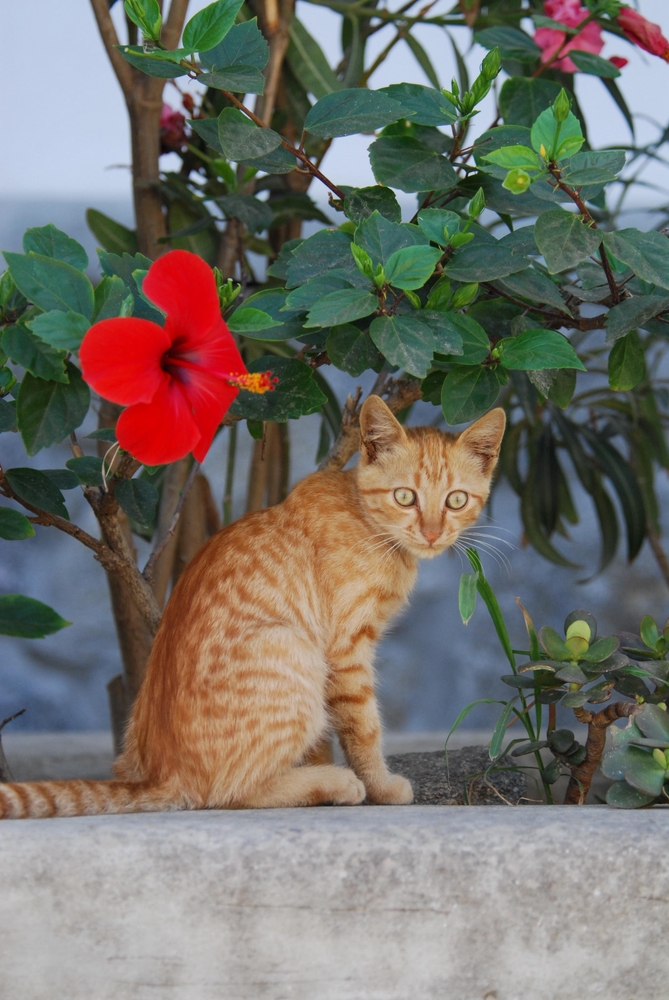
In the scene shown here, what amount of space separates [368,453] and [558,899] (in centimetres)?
49

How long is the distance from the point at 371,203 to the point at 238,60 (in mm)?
167

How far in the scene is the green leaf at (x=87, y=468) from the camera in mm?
783

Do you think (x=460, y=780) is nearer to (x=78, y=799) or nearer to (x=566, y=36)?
(x=78, y=799)

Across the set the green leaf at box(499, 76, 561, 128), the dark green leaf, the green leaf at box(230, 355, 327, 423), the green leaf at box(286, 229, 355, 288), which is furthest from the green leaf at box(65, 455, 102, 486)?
the green leaf at box(499, 76, 561, 128)

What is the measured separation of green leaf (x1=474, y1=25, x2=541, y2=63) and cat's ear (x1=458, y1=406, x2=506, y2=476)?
17.1 inches

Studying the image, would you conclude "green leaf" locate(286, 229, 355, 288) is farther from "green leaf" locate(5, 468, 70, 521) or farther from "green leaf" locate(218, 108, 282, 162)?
"green leaf" locate(5, 468, 70, 521)

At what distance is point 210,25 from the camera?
0.66 meters

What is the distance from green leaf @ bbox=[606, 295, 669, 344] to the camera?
2.41 feet

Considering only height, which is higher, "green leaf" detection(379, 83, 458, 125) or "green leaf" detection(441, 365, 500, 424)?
"green leaf" detection(379, 83, 458, 125)

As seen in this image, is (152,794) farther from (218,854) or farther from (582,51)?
(582,51)

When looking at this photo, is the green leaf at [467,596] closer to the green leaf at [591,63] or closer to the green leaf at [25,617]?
the green leaf at [25,617]

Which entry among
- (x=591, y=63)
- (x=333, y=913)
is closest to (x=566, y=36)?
(x=591, y=63)

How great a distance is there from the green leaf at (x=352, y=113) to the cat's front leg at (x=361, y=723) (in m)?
0.49

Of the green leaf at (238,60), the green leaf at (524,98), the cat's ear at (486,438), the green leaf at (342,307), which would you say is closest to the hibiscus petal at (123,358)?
the green leaf at (342,307)
